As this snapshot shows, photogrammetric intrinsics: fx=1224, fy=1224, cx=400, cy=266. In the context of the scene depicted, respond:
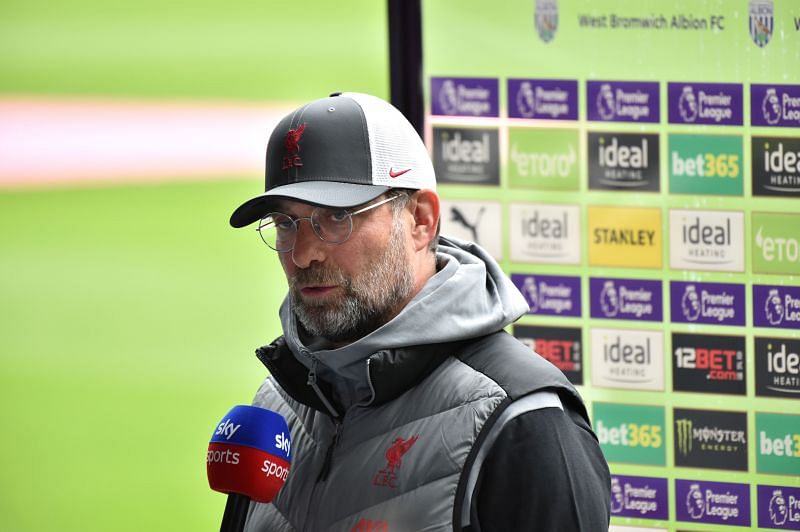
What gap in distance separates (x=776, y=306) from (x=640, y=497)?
1.73ft

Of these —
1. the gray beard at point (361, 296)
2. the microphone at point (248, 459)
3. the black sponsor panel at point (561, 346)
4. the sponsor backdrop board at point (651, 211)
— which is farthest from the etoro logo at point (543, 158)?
the microphone at point (248, 459)

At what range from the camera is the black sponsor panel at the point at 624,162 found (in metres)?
2.67

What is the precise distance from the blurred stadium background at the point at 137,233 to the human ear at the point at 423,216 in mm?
847

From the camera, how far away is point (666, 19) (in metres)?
2.63

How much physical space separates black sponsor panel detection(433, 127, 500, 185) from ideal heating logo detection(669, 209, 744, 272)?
1.44 feet

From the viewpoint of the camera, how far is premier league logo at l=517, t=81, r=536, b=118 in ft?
9.14

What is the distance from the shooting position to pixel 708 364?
266 centimetres

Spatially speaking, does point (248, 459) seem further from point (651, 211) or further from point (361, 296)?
point (651, 211)

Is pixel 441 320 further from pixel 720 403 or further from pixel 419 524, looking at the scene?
pixel 720 403

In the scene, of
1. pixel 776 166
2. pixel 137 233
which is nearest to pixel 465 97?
pixel 776 166

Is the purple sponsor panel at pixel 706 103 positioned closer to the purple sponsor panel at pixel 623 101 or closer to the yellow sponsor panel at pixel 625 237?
the purple sponsor panel at pixel 623 101

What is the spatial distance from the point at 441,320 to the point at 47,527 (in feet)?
3.55

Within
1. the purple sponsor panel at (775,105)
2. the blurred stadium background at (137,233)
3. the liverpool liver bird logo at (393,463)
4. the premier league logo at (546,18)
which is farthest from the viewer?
the premier league logo at (546,18)

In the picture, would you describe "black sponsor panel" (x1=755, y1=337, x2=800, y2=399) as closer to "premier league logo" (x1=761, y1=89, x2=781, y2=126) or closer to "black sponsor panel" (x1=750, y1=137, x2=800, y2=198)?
"black sponsor panel" (x1=750, y1=137, x2=800, y2=198)
